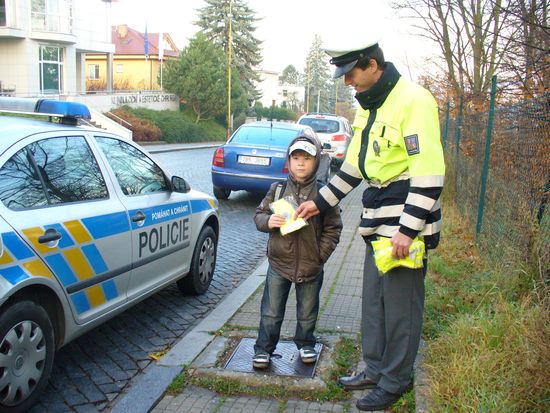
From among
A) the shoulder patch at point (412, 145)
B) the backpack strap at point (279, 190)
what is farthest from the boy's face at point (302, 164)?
the shoulder patch at point (412, 145)

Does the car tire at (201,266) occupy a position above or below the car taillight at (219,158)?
below

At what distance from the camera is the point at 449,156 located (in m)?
11.2

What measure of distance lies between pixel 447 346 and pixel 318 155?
141 cm

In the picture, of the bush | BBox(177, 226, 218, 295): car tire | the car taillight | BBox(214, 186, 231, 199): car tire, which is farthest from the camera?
the bush

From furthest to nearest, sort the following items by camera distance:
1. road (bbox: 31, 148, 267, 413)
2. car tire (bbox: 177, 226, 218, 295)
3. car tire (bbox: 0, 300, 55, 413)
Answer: car tire (bbox: 177, 226, 218, 295)
road (bbox: 31, 148, 267, 413)
car tire (bbox: 0, 300, 55, 413)

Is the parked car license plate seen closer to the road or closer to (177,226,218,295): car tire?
the road

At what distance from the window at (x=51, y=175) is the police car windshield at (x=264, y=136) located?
7.25 meters

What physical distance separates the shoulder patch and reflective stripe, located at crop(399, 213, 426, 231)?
31 centimetres

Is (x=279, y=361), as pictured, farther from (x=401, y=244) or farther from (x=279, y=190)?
(x=401, y=244)

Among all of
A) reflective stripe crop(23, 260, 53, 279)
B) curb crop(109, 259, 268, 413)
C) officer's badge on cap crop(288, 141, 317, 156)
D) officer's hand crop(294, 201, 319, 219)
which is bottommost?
curb crop(109, 259, 268, 413)

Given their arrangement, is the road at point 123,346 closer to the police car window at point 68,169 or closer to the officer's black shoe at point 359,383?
the police car window at point 68,169

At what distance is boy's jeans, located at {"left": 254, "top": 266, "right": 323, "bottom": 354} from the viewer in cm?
384

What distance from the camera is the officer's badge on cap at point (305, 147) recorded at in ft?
11.7

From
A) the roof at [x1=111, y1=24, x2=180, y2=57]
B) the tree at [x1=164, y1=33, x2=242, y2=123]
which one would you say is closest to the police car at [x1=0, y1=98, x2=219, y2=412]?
the tree at [x1=164, y1=33, x2=242, y2=123]
